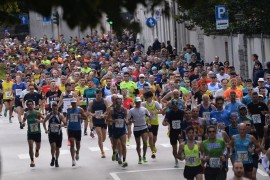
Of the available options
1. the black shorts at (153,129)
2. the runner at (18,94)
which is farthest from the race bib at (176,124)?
the runner at (18,94)

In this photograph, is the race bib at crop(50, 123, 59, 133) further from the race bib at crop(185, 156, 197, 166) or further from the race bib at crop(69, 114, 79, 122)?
the race bib at crop(185, 156, 197, 166)

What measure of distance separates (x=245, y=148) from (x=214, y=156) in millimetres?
585

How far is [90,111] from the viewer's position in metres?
23.6

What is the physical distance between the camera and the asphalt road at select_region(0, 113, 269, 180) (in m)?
20.8

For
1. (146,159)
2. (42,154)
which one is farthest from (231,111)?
(42,154)

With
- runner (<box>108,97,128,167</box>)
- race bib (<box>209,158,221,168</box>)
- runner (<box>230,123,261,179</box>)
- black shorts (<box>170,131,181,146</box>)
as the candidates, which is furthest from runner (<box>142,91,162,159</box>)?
race bib (<box>209,158,221,168</box>)

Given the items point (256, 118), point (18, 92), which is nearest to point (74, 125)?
point (256, 118)

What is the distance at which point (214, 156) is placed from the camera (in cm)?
1716

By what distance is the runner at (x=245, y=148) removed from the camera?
57.0 ft

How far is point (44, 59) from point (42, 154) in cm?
2280

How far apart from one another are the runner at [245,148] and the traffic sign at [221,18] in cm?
1589

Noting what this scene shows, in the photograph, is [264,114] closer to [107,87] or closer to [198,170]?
[198,170]

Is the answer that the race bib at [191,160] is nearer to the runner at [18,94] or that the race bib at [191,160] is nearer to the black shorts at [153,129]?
the black shorts at [153,129]

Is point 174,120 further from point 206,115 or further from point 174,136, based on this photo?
point 206,115
